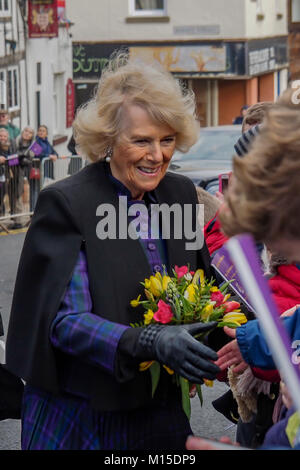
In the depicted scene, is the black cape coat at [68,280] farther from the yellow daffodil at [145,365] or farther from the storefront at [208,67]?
the storefront at [208,67]

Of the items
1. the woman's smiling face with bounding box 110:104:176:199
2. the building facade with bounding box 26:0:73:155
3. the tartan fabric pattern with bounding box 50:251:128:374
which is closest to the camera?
the tartan fabric pattern with bounding box 50:251:128:374

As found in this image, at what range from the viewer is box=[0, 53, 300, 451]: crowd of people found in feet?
9.71

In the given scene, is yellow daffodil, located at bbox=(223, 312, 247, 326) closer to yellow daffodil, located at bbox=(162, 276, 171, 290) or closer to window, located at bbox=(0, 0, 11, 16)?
yellow daffodil, located at bbox=(162, 276, 171, 290)

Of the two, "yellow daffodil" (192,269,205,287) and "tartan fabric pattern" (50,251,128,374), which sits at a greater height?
"yellow daffodil" (192,269,205,287)

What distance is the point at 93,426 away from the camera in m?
3.14

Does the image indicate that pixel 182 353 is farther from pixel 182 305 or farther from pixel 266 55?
pixel 266 55

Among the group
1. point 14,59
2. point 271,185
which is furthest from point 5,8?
point 271,185

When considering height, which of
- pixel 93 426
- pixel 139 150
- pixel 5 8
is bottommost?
pixel 93 426

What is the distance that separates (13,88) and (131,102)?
804 inches

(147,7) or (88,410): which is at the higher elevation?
(147,7)

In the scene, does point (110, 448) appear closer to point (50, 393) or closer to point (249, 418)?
point (50, 393)

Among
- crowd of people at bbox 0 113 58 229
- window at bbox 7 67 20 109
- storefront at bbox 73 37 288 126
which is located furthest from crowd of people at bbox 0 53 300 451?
storefront at bbox 73 37 288 126

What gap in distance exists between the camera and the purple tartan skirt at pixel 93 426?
123 inches

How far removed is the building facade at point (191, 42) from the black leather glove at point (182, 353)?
26699mm
